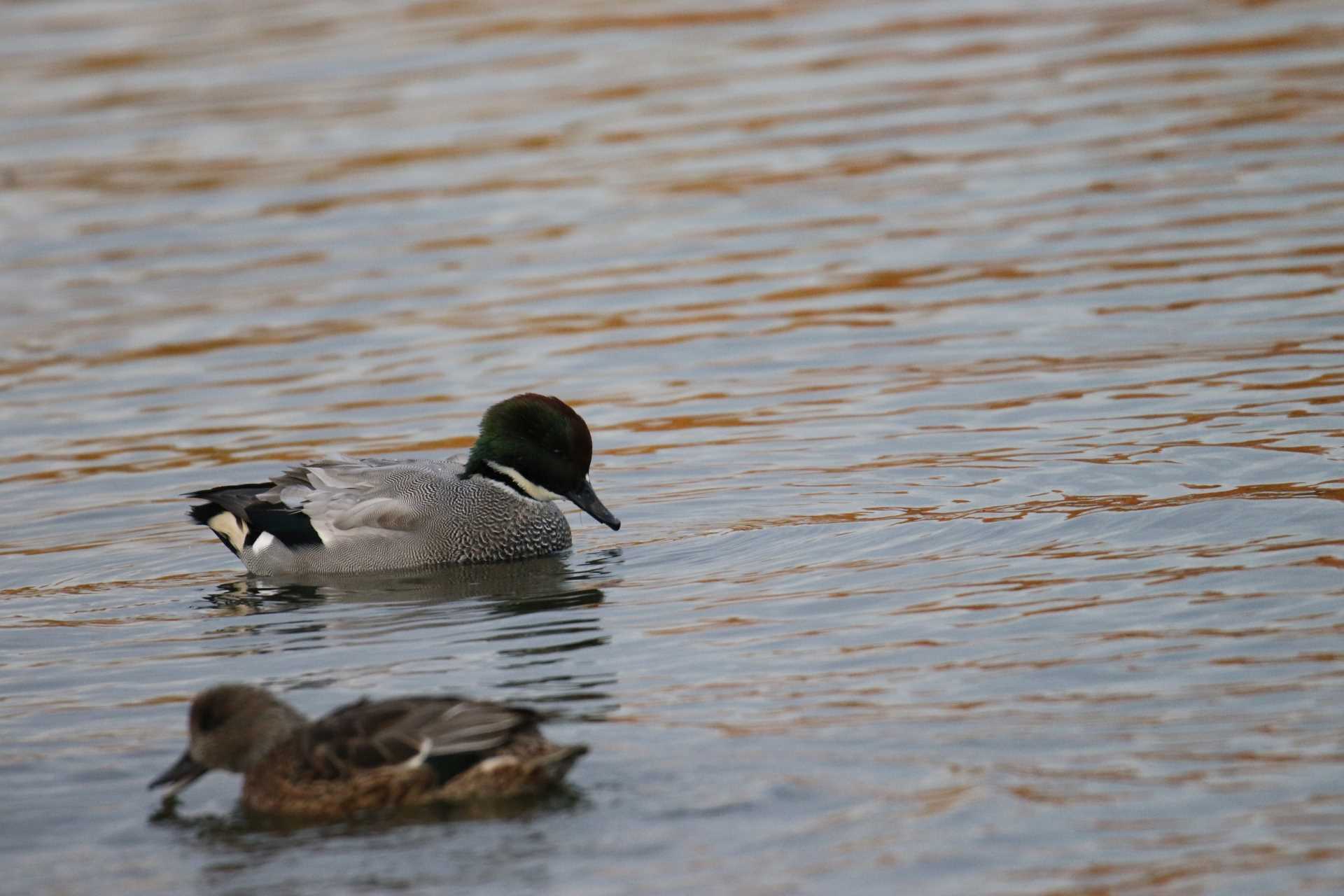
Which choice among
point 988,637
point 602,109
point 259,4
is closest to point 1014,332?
point 988,637

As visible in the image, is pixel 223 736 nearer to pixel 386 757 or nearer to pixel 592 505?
pixel 386 757

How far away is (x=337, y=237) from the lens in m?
19.2

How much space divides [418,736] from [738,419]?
21.2 feet

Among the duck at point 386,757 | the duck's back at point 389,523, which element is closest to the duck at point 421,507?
the duck's back at point 389,523

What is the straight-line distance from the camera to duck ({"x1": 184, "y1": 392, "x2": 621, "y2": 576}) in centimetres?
1141

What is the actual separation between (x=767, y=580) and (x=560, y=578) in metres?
1.30

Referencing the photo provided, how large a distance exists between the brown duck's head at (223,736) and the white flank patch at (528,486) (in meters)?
3.99

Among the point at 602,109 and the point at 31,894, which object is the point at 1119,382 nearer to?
the point at 31,894

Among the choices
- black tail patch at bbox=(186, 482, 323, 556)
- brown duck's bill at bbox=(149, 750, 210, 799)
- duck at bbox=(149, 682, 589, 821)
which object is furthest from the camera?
black tail patch at bbox=(186, 482, 323, 556)

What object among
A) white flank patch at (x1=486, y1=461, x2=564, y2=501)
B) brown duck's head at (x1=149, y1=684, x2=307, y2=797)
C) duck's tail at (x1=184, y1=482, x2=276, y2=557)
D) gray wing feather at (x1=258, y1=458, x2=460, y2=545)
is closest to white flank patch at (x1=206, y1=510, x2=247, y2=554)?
duck's tail at (x1=184, y1=482, x2=276, y2=557)

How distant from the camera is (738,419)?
1359 centimetres

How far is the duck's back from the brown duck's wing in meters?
3.87

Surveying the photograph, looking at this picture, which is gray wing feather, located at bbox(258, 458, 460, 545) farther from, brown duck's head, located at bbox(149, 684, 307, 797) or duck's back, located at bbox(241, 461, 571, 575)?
brown duck's head, located at bbox(149, 684, 307, 797)

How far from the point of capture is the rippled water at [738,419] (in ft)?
23.4
